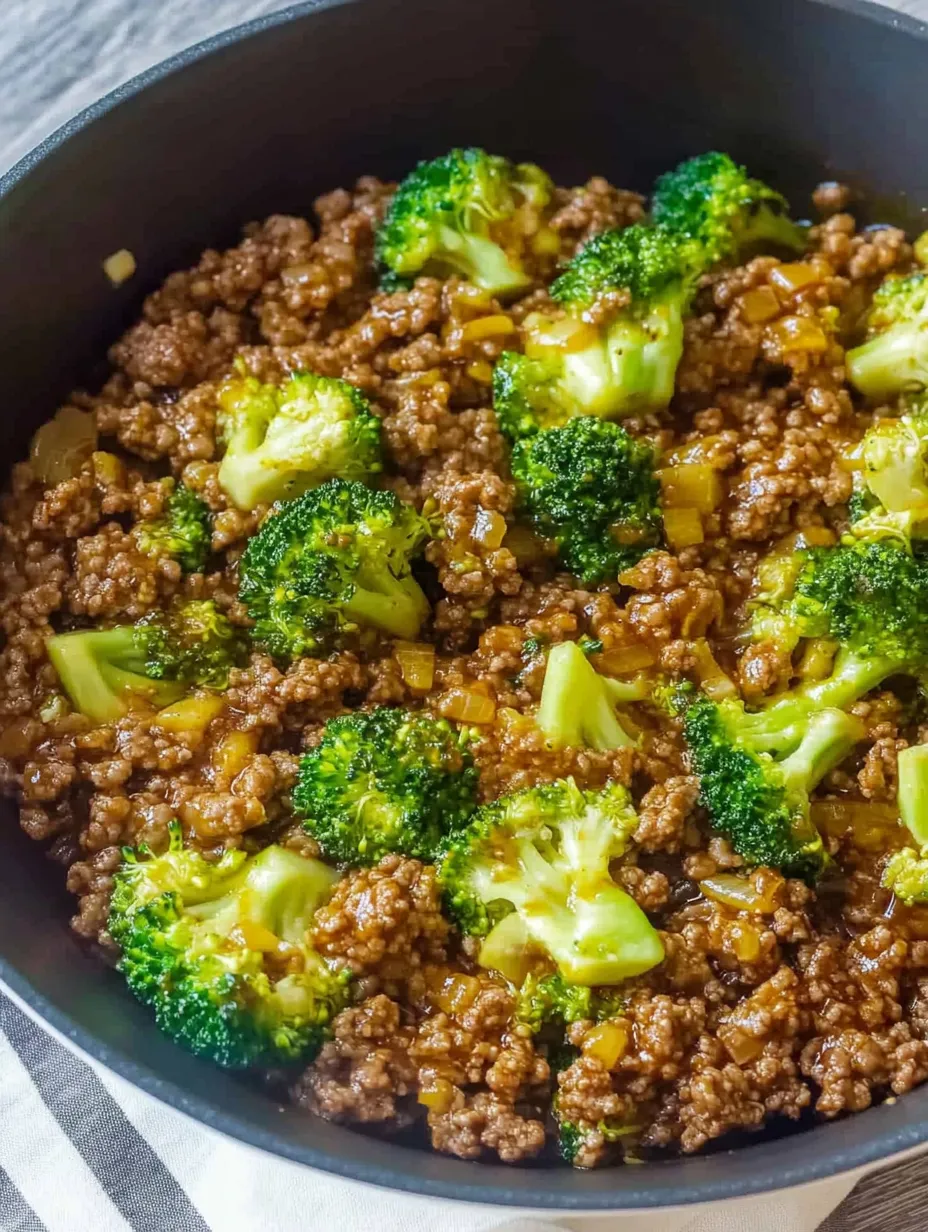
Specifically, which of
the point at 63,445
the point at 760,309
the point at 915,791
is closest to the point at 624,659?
the point at 915,791

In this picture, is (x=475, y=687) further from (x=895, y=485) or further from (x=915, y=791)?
(x=895, y=485)

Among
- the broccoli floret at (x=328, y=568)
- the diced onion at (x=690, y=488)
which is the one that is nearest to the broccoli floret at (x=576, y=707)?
the broccoli floret at (x=328, y=568)

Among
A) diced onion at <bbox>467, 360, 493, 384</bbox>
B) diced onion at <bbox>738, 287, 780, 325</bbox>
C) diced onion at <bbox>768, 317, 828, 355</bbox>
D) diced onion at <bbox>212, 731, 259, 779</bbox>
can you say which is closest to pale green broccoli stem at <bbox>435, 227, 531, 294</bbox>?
diced onion at <bbox>467, 360, 493, 384</bbox>

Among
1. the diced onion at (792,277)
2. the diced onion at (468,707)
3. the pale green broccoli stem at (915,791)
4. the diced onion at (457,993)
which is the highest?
the diced onion at (792,277)

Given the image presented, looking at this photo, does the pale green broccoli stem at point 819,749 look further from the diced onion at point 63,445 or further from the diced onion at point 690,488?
the diced onion at point 63,445

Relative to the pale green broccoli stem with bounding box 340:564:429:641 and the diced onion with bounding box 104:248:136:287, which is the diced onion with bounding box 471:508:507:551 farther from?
the diced onion with bounding box 104:248:136:287

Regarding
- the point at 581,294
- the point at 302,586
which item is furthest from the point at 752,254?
the point at 302,586
